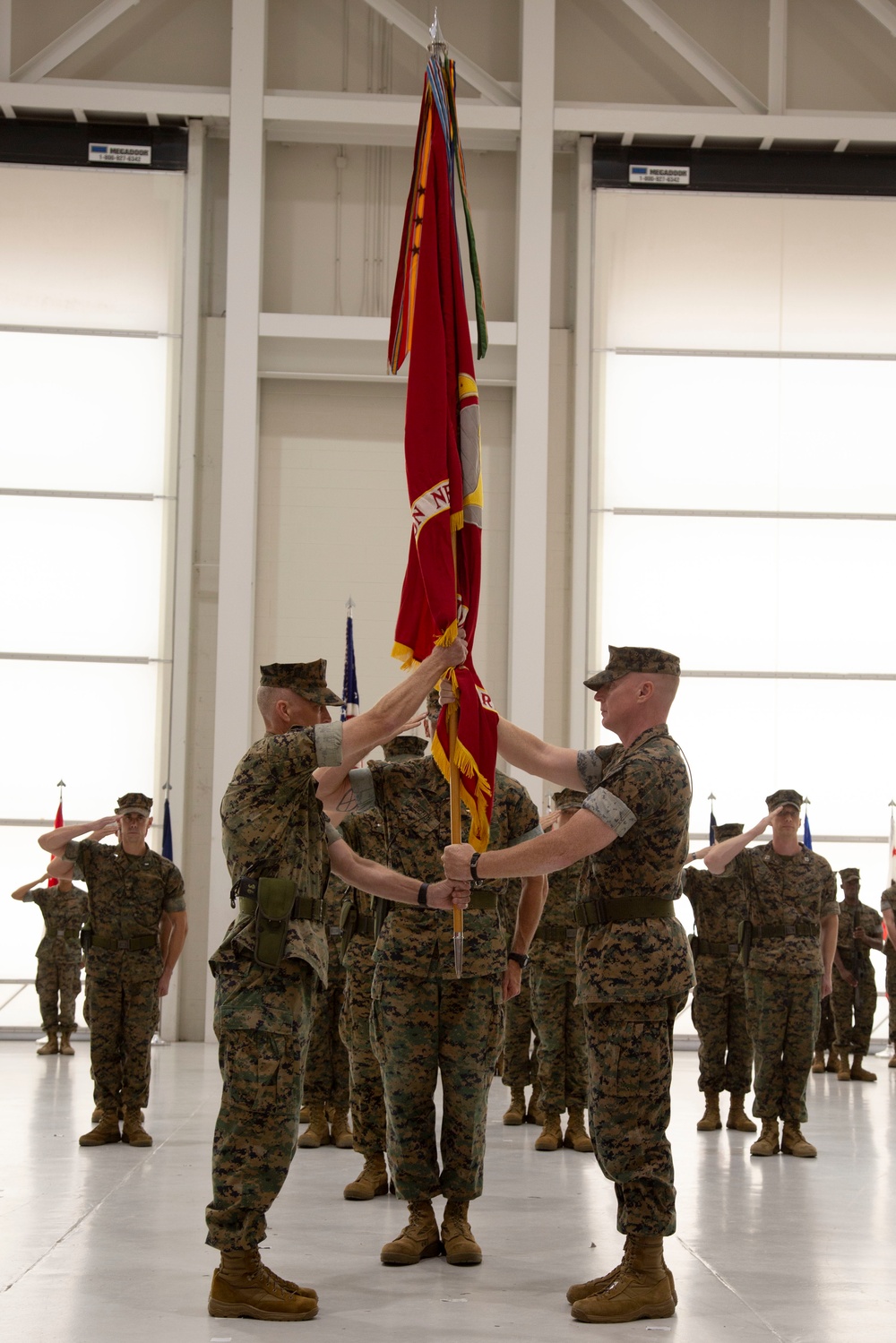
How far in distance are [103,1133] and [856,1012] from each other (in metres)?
6.07

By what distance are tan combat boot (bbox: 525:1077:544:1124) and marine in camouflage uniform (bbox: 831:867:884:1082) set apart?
320 cm

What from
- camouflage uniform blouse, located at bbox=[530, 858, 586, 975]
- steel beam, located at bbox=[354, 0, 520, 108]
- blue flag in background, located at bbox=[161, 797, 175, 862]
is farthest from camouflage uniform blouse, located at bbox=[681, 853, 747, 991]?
steel beam, located at bbox=[354, 0, 520, 108]

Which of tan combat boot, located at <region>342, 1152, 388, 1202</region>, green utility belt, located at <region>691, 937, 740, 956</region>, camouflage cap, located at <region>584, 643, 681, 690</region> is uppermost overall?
camouflage cap, located at <region>584, 643, 681, 690</region>

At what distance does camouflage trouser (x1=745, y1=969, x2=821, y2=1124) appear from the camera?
6.43 m

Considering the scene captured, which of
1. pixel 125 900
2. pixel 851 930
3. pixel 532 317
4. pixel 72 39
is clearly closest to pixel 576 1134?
pixel 125 900

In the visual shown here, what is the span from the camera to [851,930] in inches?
408

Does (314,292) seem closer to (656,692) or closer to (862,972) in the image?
(862,972)

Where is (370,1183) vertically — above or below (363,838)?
below

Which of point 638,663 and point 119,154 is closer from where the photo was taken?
point 638,663

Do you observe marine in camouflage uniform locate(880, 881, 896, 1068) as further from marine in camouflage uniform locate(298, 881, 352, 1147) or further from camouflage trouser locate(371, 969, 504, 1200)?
camouflage trouser locate(371, 969, 504, 1200)

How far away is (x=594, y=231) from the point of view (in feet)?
40.1

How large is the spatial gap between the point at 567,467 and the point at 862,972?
4.98 metres

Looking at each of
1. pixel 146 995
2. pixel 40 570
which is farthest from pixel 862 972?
pixel 40 570

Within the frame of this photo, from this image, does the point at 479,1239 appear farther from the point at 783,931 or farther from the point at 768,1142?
the point at 783,931
